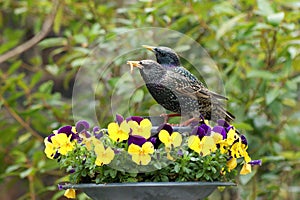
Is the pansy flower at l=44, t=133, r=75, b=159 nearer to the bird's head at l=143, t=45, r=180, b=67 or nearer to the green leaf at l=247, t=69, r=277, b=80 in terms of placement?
the bird's head at l=143, t=45, r=180, b=67

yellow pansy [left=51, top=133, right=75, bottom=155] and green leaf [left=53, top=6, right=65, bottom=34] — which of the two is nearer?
yellow pansy [left=51, top=133, right=75, bottom=155]

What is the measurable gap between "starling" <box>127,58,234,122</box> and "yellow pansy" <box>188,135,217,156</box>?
113 mm

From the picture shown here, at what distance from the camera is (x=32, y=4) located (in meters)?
3.53

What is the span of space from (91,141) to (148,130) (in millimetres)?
146

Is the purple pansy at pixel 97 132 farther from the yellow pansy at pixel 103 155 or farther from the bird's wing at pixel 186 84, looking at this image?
the bird's wing at pixel 186 84

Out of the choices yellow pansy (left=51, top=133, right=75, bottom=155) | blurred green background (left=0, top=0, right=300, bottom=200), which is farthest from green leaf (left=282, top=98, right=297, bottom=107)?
yellow pansy (left=51, top=133, right=75, bottom=155)

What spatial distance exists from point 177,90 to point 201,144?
16cm

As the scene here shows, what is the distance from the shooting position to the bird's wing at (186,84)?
4.87 feet

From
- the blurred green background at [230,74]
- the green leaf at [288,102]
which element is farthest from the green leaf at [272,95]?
the green leaf at [288,102]

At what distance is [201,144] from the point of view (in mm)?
1405

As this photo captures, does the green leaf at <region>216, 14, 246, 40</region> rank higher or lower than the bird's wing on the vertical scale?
lower

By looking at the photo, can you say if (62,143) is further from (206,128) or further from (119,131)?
(206,128)

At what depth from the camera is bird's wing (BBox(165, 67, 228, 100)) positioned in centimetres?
148

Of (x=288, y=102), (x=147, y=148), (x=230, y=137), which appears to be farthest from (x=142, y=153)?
(x=288, y=102)
